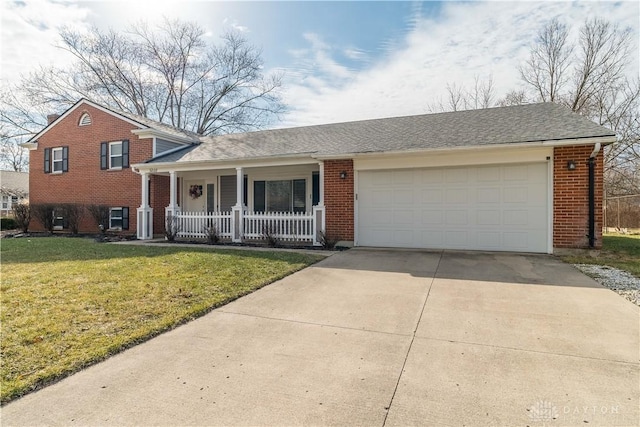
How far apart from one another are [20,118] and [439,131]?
29.4m

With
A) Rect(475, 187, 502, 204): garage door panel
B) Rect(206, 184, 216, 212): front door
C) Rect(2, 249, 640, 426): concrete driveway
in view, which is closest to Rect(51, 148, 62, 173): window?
Rect(206, 184, 216, 212): front door

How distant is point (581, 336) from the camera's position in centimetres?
343

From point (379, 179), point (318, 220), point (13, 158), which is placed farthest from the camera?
point (13, 158)

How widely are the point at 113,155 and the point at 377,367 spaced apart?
53.1 ft

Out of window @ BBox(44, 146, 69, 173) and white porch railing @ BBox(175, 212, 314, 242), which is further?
window @ BBox(44, 146, 69, 173)

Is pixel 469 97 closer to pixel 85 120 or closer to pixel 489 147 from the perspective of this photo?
pixel 489 147

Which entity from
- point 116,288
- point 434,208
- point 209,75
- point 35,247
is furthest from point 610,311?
point 209,75

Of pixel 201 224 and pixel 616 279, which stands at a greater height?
pixel 201 224

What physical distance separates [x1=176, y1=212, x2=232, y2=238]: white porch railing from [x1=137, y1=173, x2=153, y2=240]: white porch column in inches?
64.7

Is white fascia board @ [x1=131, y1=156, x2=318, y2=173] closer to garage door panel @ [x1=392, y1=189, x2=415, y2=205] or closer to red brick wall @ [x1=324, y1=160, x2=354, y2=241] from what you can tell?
red brick wall @ [x1=324, y1=160, x2=354, y2=241]

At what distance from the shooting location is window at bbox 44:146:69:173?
1617cm

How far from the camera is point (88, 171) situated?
50.9ft

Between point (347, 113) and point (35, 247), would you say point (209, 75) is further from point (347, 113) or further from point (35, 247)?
point (35, 247)

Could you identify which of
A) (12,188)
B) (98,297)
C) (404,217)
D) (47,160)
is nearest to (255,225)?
(404,217)
